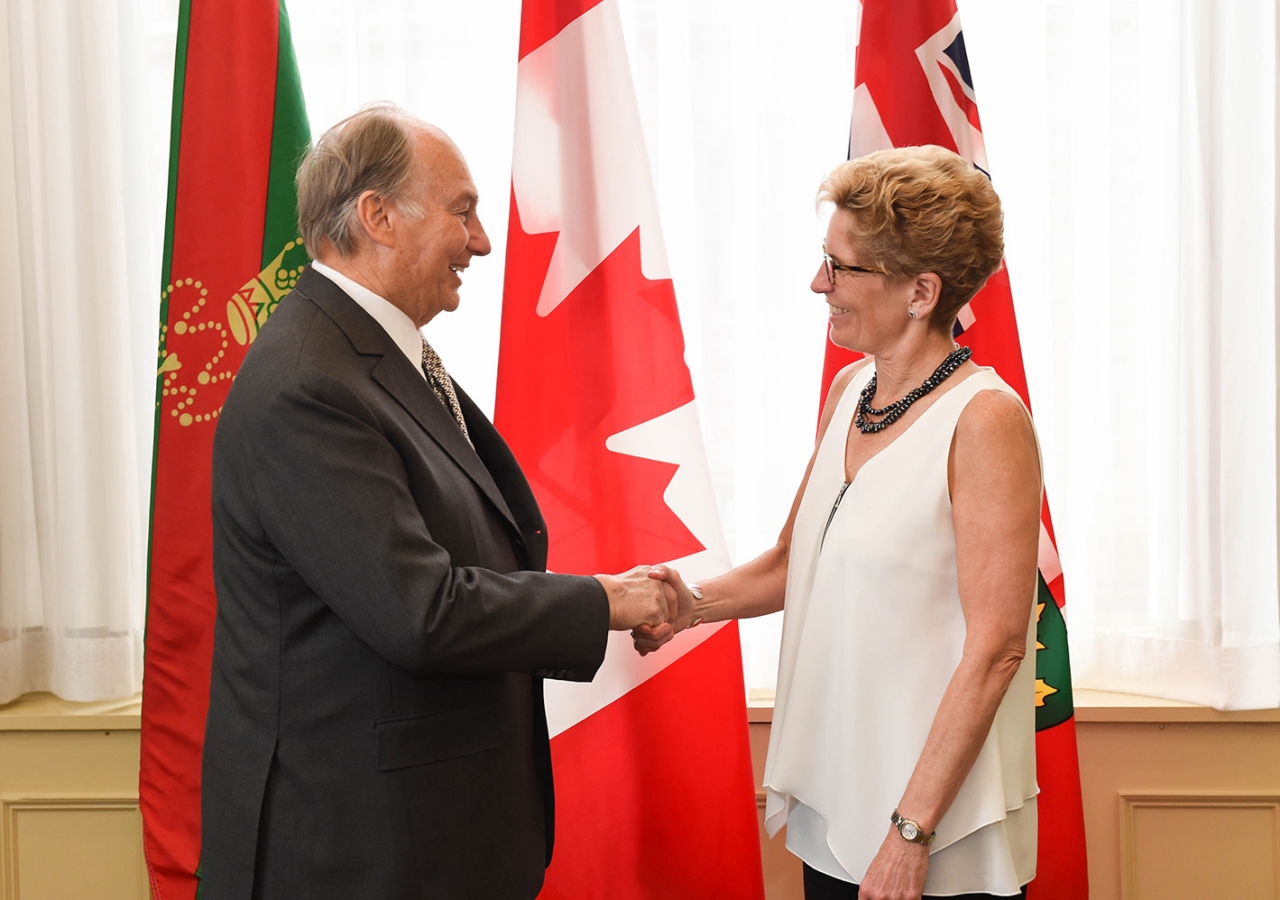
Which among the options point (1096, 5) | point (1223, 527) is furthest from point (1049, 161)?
point (1223, 527)

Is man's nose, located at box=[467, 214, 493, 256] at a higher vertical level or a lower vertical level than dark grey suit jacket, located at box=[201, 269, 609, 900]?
higher

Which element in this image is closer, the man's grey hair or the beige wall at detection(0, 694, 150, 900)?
the man's grey hair

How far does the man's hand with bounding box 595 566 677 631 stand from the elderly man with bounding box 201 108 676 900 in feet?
0.38

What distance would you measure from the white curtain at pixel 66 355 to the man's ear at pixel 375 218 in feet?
4.20

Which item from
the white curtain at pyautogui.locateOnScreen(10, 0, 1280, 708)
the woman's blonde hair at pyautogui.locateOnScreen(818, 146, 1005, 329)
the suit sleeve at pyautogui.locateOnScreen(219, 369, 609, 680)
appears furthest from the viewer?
the white curtain at pyautogui.locateOnScreen(10, 0, 1280, 708)

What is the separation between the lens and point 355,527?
1.22m

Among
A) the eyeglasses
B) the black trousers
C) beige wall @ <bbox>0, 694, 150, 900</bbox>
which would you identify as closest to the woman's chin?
the eyeglasses

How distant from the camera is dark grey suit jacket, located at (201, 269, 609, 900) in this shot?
4.04 feet

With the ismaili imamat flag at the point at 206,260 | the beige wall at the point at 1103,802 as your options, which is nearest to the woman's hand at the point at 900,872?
the beige wall at the point at 1103,802

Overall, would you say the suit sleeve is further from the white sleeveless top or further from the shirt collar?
the white sleeveless top

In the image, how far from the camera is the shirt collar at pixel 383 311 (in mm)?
1411

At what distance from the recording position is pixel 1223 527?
2191 millimetres

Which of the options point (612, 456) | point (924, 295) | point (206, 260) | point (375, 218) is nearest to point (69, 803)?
point (206, 260)

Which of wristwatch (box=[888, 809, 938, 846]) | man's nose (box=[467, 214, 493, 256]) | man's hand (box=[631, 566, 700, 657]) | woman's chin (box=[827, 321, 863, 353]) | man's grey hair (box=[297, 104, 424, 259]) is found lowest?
wristwatch (box=[888, 809, 938, 846])
